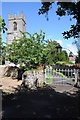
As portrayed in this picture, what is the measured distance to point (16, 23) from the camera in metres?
72.4

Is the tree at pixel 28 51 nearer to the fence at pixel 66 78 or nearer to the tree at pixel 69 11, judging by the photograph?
the fence at pixel 66 78

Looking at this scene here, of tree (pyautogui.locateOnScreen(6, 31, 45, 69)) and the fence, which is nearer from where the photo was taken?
the fence

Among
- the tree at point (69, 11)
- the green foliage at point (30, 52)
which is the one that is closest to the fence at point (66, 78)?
the green foliage at point (30, 52)

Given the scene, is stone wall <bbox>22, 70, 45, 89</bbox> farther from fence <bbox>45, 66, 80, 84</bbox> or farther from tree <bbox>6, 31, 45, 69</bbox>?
tree <bbox>6, 31, 45, 69</bbox>

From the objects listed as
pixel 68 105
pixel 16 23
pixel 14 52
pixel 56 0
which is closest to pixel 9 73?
pixel 14 52

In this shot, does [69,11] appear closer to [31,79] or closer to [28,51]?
[31,79]

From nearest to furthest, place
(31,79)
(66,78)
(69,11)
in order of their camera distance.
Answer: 1. (69,11)
2. (31,79)
3. (66,78)

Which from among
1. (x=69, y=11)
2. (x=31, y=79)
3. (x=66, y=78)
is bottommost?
(x=66, y=78)

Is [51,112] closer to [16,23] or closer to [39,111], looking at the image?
[39,111]

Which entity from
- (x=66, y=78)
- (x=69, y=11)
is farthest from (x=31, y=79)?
(x=69, y=11)

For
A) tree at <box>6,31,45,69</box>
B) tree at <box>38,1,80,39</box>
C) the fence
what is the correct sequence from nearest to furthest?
tree at <box>38,1,80,39</box>, the fence, tree at <box>6,31,45,69</box>

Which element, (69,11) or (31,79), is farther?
(31,79)

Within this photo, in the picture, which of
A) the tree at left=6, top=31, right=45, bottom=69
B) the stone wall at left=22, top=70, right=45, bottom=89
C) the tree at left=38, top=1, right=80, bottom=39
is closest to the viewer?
the tree at left=38, top=1, right=80, bottom=39

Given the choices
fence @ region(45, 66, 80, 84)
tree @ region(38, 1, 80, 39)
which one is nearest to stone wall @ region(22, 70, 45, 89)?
fence @ region(45, 66, 80, 84)
